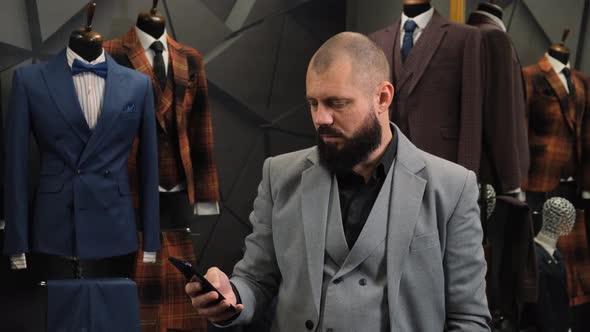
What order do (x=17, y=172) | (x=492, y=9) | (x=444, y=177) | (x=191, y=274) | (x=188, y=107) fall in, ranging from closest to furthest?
(x=191, y=274), (x=444, y=177), (x=17, y=172), (x=188, y=107), (x=492, y=9)

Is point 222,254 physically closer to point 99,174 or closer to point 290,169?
point 99,174

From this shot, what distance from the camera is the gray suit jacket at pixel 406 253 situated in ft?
7.76

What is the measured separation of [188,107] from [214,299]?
211 centimetres

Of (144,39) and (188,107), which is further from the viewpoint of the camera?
(188,107)

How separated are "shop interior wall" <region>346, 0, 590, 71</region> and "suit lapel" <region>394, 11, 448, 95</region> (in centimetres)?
90

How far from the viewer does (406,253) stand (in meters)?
2.36

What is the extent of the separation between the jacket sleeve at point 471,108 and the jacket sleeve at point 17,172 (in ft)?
6.40

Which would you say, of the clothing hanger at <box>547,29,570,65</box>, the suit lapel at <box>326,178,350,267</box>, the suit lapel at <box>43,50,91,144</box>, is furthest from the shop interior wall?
the suit lapel at <box>326,178,350,267</box>

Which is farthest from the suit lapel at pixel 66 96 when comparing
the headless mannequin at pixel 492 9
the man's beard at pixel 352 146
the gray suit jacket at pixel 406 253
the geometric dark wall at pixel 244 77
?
the headless mannequin at pixel 492 9

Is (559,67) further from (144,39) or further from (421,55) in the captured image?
(144,39)

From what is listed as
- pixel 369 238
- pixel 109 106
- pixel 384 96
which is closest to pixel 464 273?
pixel 369 238

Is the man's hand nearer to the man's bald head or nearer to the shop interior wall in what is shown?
the man's bald head

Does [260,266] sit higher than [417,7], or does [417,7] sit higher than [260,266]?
[417,7]

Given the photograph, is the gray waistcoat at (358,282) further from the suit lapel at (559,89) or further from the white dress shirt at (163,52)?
the suit lapel at (559,89)
